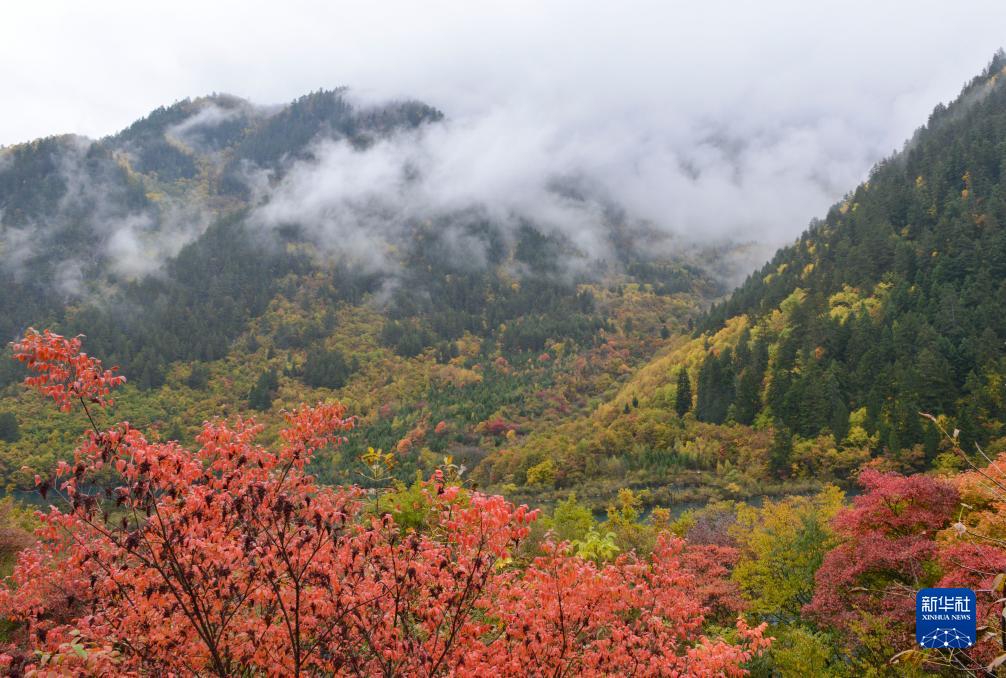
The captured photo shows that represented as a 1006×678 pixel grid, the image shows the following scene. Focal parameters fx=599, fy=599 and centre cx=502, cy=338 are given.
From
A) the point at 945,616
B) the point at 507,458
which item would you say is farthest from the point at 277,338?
the point at 945,616

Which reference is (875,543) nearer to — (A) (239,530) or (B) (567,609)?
(B) (567,609)

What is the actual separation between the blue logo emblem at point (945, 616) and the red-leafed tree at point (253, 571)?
12.3ft

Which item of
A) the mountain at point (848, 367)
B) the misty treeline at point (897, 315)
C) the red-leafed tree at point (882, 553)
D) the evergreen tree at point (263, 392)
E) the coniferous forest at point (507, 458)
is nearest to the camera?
the coniferous forest at point (507, 458)

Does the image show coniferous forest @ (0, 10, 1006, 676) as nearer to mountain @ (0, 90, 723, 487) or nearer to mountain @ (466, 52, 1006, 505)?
mountain @ (466, 52, 1006, 505)

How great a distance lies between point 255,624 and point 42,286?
19595 centimetres

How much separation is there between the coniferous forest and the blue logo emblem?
795 mm

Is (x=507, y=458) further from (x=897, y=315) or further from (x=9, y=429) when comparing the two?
(x=9, y=429)

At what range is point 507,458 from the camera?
84.6 metres

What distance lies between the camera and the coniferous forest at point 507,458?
869 cm

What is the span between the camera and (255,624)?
924 centimetres

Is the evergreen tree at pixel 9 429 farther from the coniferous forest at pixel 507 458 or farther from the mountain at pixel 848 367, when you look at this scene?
the mountain at pixel 848 367

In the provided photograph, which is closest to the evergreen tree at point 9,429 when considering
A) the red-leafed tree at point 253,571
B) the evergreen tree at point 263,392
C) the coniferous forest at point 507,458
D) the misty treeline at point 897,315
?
the coniferous forest at point 507,458

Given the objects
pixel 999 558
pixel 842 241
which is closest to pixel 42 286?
pixel 842 241

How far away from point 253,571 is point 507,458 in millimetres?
77152
